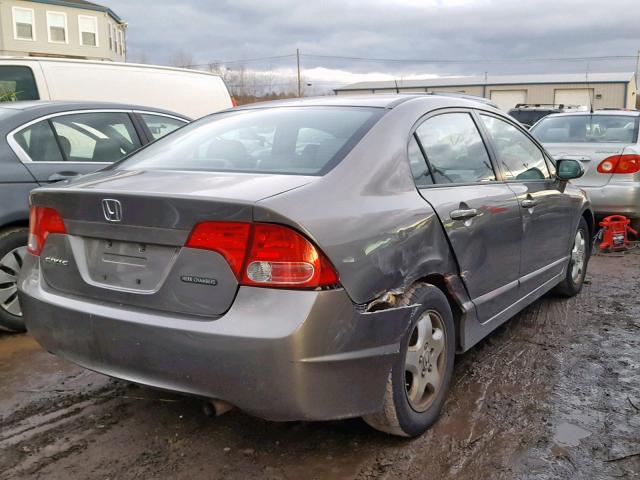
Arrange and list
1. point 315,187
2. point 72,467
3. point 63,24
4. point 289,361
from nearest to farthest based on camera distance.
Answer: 1. point 289,361
2. point 315,187
3. point 72,467
4. point 63,24

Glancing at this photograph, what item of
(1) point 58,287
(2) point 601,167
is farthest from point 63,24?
(1) point 58,287

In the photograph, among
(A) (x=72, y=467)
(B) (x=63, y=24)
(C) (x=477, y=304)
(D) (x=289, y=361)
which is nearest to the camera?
(D) (x=289, y=361)

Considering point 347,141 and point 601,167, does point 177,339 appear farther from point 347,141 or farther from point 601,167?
point 601,167

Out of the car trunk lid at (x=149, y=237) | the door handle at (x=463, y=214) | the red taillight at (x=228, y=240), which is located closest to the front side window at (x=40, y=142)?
the car trunk lid at (x=149, y=237)

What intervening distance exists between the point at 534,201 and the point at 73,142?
3.40m

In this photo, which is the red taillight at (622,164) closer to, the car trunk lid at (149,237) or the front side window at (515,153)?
the front side window at (515,153)

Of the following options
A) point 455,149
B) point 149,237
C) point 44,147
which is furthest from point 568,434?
point 44,147

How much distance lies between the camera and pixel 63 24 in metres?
36.6

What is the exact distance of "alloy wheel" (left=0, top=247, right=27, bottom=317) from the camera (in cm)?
428

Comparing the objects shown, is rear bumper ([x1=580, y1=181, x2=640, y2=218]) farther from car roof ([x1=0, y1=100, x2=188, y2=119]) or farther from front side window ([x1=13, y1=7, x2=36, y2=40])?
front side window ([x1=13, y1=7, x2=36, y2=40])

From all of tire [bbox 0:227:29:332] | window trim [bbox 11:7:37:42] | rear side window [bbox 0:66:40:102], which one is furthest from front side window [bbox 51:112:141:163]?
window trim [bbox 11:7:37:42]

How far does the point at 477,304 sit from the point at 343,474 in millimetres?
1252

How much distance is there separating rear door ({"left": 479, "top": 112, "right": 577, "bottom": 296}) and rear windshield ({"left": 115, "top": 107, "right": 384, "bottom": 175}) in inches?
49.2

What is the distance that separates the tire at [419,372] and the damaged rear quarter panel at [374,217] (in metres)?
0.16
